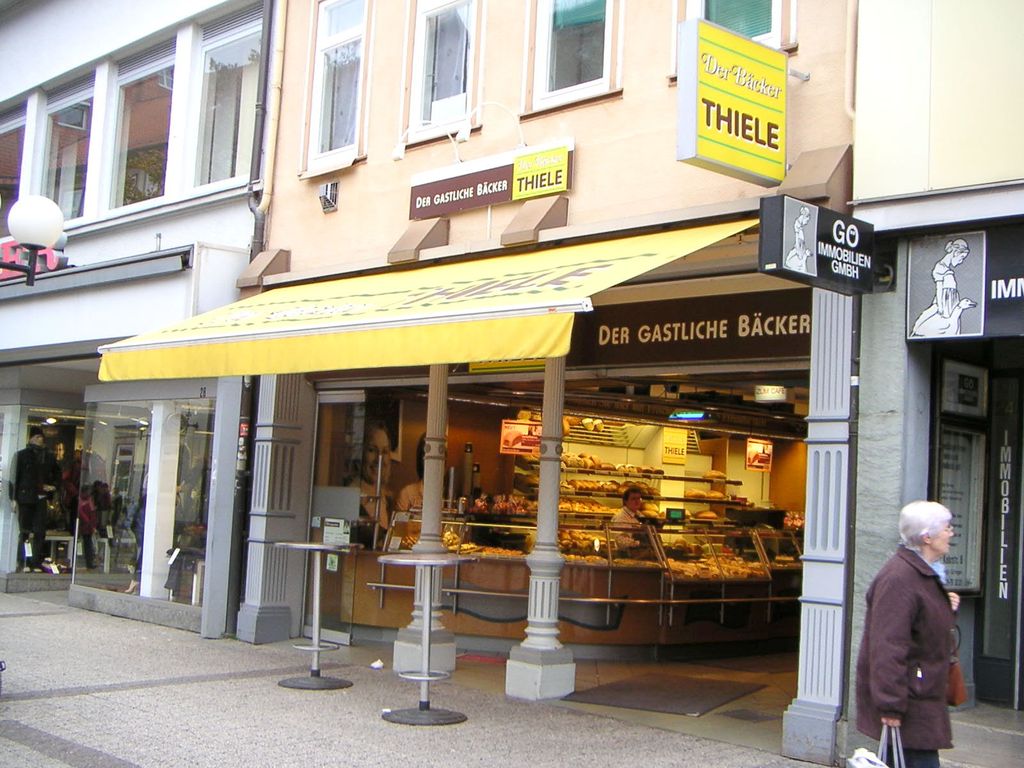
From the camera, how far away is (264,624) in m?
12.8

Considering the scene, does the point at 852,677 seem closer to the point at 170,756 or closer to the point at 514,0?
the point at 170,756

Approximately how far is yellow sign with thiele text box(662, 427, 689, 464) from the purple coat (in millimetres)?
11886

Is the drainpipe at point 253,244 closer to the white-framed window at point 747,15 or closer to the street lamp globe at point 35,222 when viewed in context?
the street lamp globe at point 35,222

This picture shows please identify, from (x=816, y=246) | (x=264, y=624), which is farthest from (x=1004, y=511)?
(x=264, y=624)

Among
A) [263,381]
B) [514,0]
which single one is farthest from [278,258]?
[514,0]

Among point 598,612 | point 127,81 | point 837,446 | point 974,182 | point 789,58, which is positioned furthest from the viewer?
point 127,81

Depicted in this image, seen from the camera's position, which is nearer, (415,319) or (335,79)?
(415,319)

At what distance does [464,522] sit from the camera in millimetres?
12742

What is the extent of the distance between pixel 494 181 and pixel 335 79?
138 inches

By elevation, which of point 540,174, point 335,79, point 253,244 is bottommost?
point 253,244

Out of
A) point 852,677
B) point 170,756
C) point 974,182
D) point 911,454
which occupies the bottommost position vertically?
point 170,756

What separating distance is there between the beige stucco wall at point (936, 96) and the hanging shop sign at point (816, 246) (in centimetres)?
50

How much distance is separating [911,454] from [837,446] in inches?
18.6

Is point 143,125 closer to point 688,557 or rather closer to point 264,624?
point 264,624
